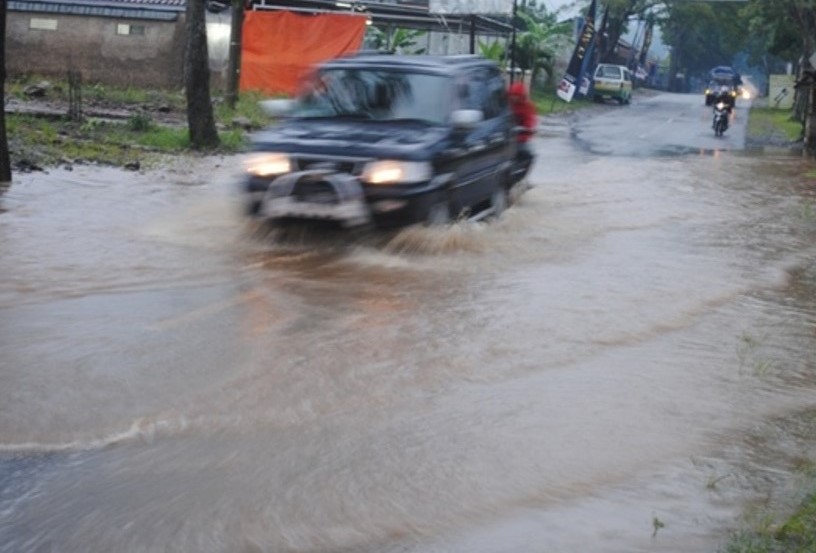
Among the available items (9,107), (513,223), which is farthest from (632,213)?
(9,107)

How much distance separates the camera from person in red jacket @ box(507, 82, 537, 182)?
1409 cm

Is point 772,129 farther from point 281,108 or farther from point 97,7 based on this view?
point 281,108

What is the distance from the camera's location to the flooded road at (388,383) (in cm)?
485

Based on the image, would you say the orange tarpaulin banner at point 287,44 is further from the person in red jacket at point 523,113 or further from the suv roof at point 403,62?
the suv roof at point 403,62

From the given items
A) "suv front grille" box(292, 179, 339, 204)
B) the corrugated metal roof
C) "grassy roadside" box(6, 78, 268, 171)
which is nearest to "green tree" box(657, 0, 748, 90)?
the corrugated metal roof

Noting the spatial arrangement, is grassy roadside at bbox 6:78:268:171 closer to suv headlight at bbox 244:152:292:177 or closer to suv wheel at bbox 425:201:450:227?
suv headlight at bbox 244:152:292:177

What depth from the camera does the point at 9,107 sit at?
21609 millimetres

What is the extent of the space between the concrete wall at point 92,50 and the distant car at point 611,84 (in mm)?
28862

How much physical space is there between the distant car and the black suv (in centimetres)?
4441

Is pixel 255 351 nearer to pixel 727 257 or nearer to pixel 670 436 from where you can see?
pixel 670 436

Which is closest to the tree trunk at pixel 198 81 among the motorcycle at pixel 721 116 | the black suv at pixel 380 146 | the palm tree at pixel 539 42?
the black suv at pixel 380 146

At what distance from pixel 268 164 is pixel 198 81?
868 centimetres

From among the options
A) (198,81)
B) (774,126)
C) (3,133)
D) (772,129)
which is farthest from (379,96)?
(774,126)

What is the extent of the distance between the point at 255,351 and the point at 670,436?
2.64 metres
